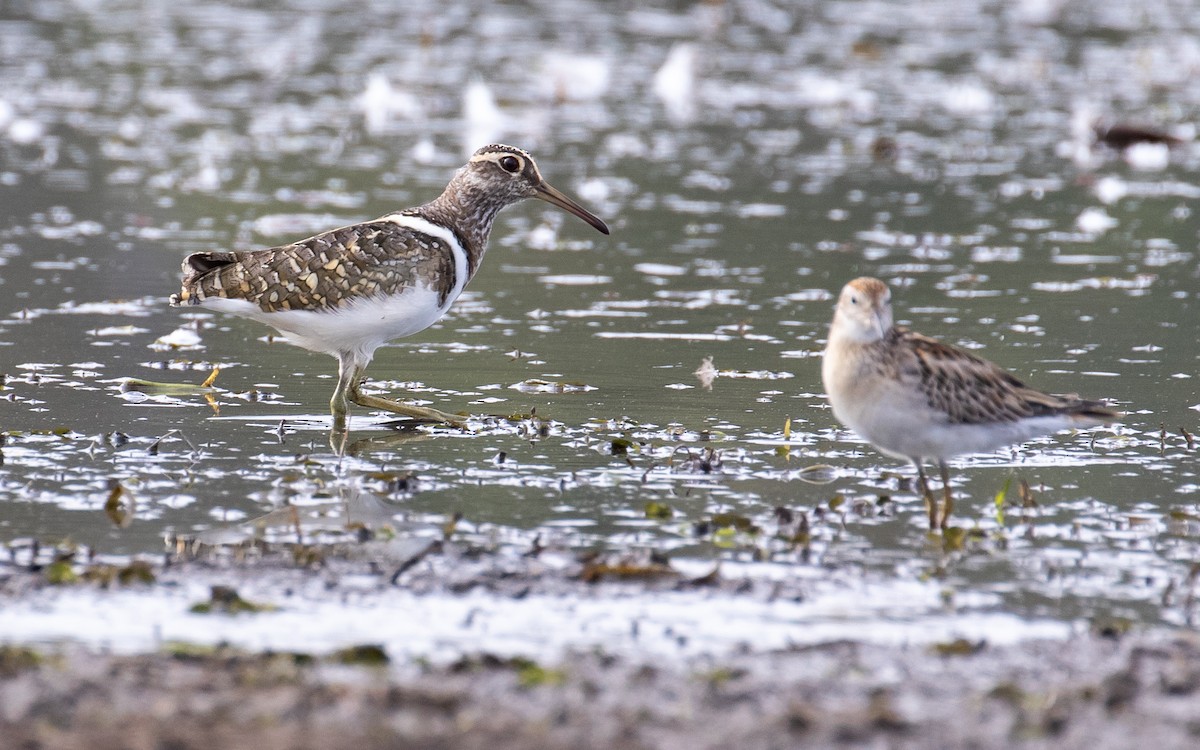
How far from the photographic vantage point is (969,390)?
25.7ft

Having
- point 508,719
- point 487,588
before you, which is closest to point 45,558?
point 487,588

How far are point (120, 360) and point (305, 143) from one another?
8860mm

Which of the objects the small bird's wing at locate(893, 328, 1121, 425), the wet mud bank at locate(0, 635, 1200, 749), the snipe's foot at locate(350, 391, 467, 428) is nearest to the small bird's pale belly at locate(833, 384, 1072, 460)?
the small bird's wing at locate(893, 328, 1121, 425)

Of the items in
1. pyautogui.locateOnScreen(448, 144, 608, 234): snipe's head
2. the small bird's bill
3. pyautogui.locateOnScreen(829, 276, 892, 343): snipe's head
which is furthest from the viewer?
the small bird's bill

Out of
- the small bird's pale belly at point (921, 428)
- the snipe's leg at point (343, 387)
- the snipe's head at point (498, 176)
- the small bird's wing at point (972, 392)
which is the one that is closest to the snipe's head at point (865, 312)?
the small bird's wing at point (972, 392)

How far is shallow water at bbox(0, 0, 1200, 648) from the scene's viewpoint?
8094 millimetres

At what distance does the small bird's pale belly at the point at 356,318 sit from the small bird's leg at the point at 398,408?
10.5 inches

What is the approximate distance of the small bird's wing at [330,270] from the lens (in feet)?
31.3

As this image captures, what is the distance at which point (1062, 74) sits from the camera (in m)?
25.2

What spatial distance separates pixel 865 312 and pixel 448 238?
3056 millimetres

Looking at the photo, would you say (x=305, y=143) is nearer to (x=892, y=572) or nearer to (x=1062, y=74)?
(x=1062, y=74)

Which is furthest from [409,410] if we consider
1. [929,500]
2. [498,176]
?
[929,500]

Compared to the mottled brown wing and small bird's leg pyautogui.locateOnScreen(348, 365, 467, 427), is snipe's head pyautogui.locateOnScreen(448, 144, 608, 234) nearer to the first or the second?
small bird's leg pyautogui.locateOnScreen(348, 365, 467, 427)

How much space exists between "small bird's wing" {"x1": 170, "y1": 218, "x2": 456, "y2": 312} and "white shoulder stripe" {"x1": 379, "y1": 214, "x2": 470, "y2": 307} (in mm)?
39
